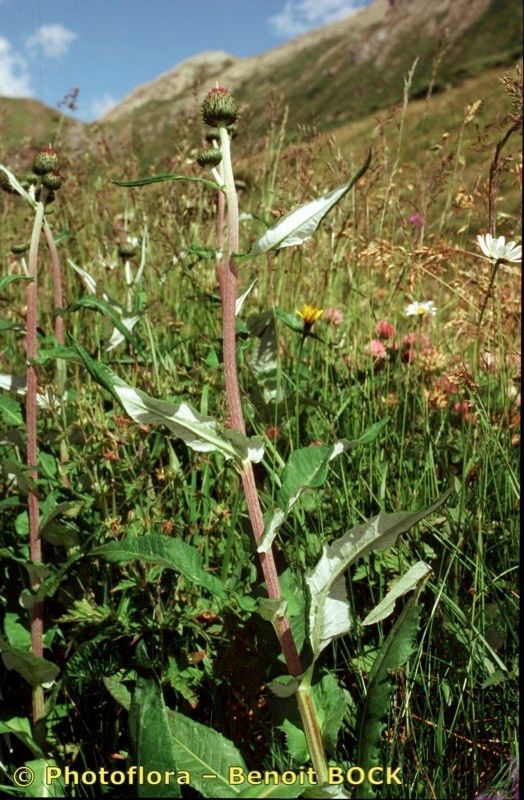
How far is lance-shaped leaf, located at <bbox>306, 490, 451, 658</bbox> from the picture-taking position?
0.94 metres

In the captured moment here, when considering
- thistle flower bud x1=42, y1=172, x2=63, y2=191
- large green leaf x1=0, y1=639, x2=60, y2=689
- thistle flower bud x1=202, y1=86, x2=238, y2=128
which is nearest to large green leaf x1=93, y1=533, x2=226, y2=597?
large green leaf x1=0, y1=639, x2=60, y2=689

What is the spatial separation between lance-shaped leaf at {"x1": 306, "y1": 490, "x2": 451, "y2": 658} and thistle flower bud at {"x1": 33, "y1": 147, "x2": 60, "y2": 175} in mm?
979

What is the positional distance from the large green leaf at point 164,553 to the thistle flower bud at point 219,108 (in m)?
0.63

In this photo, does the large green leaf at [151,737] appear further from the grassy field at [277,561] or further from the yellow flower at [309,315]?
the yellow flower at [309,315]

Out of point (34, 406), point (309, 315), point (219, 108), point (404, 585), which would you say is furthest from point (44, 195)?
point (404, 585)

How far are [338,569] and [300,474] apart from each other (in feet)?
0.50

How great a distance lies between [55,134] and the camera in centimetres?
256

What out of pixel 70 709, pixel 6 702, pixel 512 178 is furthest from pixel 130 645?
pixel 512 178

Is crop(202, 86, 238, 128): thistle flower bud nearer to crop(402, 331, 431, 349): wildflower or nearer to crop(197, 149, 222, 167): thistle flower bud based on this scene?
crop(197, 149, 222, 167): thistle flower bud

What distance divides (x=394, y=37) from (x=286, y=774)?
8254cm

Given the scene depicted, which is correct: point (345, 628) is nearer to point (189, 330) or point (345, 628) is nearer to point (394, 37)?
point (189, 330)

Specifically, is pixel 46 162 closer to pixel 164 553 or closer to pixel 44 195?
pixel 44 195

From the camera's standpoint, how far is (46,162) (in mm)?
1343

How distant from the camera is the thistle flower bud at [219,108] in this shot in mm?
944
